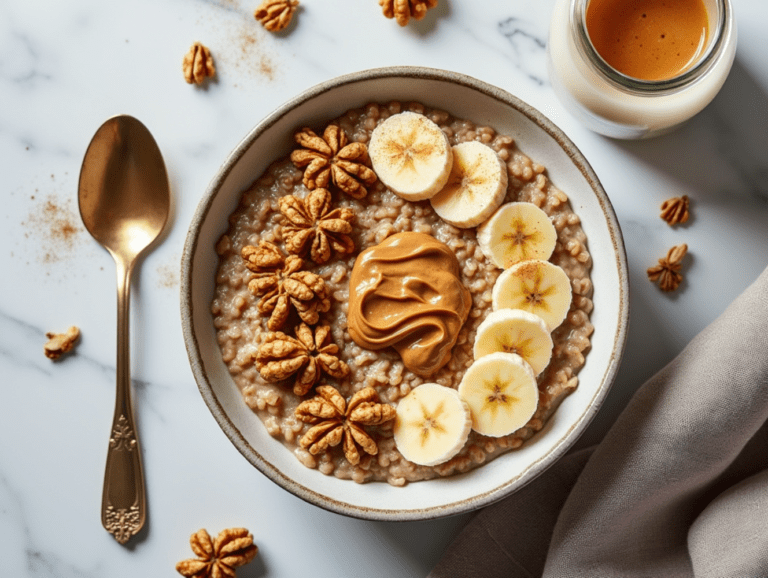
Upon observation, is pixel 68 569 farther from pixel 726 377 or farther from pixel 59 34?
pixel 726 377

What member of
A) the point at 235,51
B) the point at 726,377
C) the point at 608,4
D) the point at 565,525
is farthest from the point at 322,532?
the point at 608,4

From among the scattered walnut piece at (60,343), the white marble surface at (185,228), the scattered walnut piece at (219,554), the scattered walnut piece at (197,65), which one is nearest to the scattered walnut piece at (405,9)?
the white marble surface at (185,228)

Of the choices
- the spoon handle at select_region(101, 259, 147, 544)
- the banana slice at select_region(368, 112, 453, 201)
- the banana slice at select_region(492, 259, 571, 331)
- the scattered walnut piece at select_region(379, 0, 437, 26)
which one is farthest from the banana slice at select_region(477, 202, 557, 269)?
the spoon handle at select_region(101, 259, 147, 544)

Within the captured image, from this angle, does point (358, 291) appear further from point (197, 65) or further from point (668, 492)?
point (668, 492)

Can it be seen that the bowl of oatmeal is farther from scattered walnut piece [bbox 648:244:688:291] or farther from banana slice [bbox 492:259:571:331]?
scattered walnut piece [bbox 648:244:688:291]

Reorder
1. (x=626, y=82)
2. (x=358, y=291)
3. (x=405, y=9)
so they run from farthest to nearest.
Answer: (x=405, y=9)
(x=358, y=291)
(x=626, y=82)

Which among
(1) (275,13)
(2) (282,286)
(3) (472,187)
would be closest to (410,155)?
(3) (472,187)
